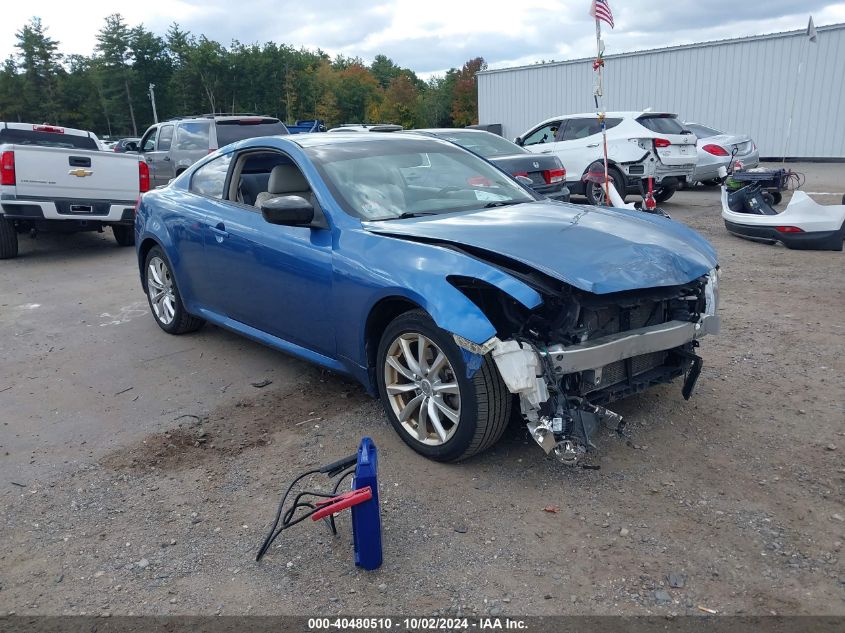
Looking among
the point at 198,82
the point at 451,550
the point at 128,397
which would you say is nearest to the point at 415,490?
the point at 451,550

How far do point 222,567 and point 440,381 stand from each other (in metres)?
1.32

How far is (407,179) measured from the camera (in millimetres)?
4516

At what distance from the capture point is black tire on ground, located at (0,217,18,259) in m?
9.88

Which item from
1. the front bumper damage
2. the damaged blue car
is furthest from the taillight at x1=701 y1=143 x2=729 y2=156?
the front bumper damage

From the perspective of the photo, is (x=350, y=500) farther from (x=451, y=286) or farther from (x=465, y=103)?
(x=465, y=103)

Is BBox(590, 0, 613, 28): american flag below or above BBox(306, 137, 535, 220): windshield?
above

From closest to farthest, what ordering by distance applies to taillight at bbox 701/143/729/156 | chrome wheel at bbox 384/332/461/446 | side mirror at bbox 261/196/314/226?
1. chrome wheel at bbox 384/332/461/446
2. side mirror at bbox 261/196/314/226
3. taillight at bbox 701/143/729/156

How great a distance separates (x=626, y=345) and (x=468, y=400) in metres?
0.81

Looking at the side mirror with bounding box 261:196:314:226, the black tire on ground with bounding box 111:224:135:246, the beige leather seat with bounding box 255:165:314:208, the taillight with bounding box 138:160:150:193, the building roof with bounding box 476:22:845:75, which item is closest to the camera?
the side mirror with bounding box 261:196:314:226

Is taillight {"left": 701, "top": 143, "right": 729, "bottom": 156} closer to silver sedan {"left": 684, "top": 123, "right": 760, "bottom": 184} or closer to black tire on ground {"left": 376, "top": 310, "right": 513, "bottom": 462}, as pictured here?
silver sedan {"left": 684, "top": 123, "right": 760, "bottom": 184}

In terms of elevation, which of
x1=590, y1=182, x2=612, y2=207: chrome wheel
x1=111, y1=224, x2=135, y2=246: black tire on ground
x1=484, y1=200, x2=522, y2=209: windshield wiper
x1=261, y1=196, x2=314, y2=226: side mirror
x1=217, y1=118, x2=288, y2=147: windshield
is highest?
x1=217, y1=118, x2=288, y2=147: windshield

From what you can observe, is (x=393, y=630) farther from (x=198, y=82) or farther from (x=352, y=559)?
(x=198, y=82)

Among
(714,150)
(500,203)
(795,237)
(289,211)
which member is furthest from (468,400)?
(714,150)

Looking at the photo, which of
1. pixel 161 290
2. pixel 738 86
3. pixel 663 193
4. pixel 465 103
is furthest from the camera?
pixel 465 103
